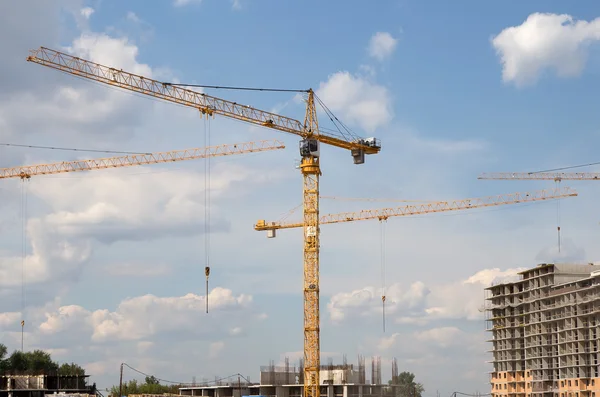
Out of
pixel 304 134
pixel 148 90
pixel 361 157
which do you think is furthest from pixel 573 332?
pixel 148 90

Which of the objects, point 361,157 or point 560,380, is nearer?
point 361,157

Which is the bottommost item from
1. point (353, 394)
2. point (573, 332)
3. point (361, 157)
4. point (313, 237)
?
point (353, 394)

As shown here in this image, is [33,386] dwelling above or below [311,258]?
below

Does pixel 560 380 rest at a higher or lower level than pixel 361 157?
lower

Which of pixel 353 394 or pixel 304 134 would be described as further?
pixel 353 394

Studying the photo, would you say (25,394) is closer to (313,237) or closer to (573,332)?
(313,237)

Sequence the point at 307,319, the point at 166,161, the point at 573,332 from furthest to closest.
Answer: the point at 573,332 < the point at 166,161 < the point at 307,319

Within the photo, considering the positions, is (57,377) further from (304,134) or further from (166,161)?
(304,134)

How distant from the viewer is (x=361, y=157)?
6718 inches

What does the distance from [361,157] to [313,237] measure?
64.3 ft

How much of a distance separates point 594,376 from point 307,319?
2665 inches

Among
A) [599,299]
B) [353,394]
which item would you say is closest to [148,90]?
[353,394]

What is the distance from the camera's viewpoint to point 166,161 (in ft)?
576

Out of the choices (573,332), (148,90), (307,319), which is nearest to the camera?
(148,90)
